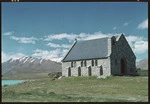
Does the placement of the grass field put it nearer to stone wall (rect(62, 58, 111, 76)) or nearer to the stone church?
stone wall (rect(62, 58, 111, 76))

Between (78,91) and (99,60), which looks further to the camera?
(99,60)

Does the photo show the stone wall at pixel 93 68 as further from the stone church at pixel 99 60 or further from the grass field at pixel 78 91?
the grass field at pixel 78 91

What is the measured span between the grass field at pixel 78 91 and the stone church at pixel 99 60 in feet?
6.39

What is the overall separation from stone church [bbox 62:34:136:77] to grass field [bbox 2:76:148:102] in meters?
1.95

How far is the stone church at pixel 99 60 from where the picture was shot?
2366 cm

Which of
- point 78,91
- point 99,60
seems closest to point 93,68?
point 99,60

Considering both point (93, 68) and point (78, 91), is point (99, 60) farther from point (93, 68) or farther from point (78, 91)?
point (78, 91)

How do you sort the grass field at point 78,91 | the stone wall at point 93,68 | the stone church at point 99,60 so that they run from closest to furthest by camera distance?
the grass field at point 78,91, the stone wall at point 93,68, the stone church at point 99,60

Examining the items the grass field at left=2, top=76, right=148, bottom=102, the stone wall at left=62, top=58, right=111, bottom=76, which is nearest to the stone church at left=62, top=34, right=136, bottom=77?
the stone wall at left=62, top=58, right=111, bottom=76

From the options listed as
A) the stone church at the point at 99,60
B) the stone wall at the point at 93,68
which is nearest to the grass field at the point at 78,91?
the stone wall at the point at 93,68

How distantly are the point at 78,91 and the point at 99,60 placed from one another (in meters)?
7.52

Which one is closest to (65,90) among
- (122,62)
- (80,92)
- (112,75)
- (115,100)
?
(80,92)

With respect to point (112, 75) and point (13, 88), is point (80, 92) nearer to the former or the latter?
point (13, 88)

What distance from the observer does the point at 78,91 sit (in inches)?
726
